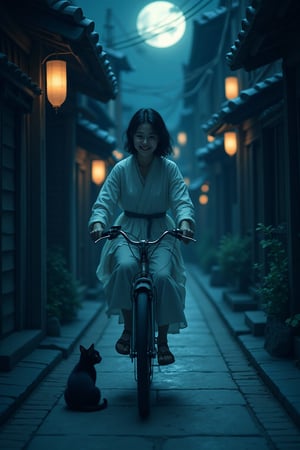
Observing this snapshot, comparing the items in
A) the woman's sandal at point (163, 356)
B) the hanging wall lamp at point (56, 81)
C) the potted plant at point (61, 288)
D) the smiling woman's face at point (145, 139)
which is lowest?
the woman's sandal at point (163, 356)

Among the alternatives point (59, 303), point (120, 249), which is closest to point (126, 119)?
point (59, 303)

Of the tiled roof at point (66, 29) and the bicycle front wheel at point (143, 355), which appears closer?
the bicycle front wheel at point (143, 355)

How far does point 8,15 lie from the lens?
745 cm

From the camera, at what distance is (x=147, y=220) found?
6195mm

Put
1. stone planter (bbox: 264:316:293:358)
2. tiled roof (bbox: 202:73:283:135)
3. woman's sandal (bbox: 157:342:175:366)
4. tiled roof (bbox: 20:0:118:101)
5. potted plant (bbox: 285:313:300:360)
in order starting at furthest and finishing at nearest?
tiled roof (bbox: 202:73:283:135)
stone planter (bbox: 264:316:293:358)
tiled roof (bbox: 20:0:118:101)
potted plant (bbox: 285:313:300:360)
woman's sandal (bbox: 157:342:175:366)

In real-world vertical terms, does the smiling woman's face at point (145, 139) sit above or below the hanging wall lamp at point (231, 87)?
below

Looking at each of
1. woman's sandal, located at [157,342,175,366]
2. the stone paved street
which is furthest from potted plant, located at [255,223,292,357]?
woman's sandal, located at [157,342,175,366]

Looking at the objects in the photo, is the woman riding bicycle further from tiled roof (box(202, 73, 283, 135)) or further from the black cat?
tiled roof (box(202, 73, 283, 135))

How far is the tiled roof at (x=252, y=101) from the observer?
31.8 feet

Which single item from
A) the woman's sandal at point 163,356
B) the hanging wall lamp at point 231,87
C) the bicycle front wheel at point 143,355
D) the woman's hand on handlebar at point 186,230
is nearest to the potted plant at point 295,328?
the woman's sandal at point 163,356

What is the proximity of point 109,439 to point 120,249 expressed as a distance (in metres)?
1.68

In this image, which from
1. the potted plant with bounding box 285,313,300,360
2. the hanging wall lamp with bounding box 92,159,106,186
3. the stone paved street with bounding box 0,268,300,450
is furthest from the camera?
the hanging wall lamp with bounding box 92,159,106,186

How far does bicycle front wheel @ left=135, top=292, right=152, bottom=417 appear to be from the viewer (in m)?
5.20

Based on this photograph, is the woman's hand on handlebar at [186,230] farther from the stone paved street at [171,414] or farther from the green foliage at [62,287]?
the green foliage at [62,287]
